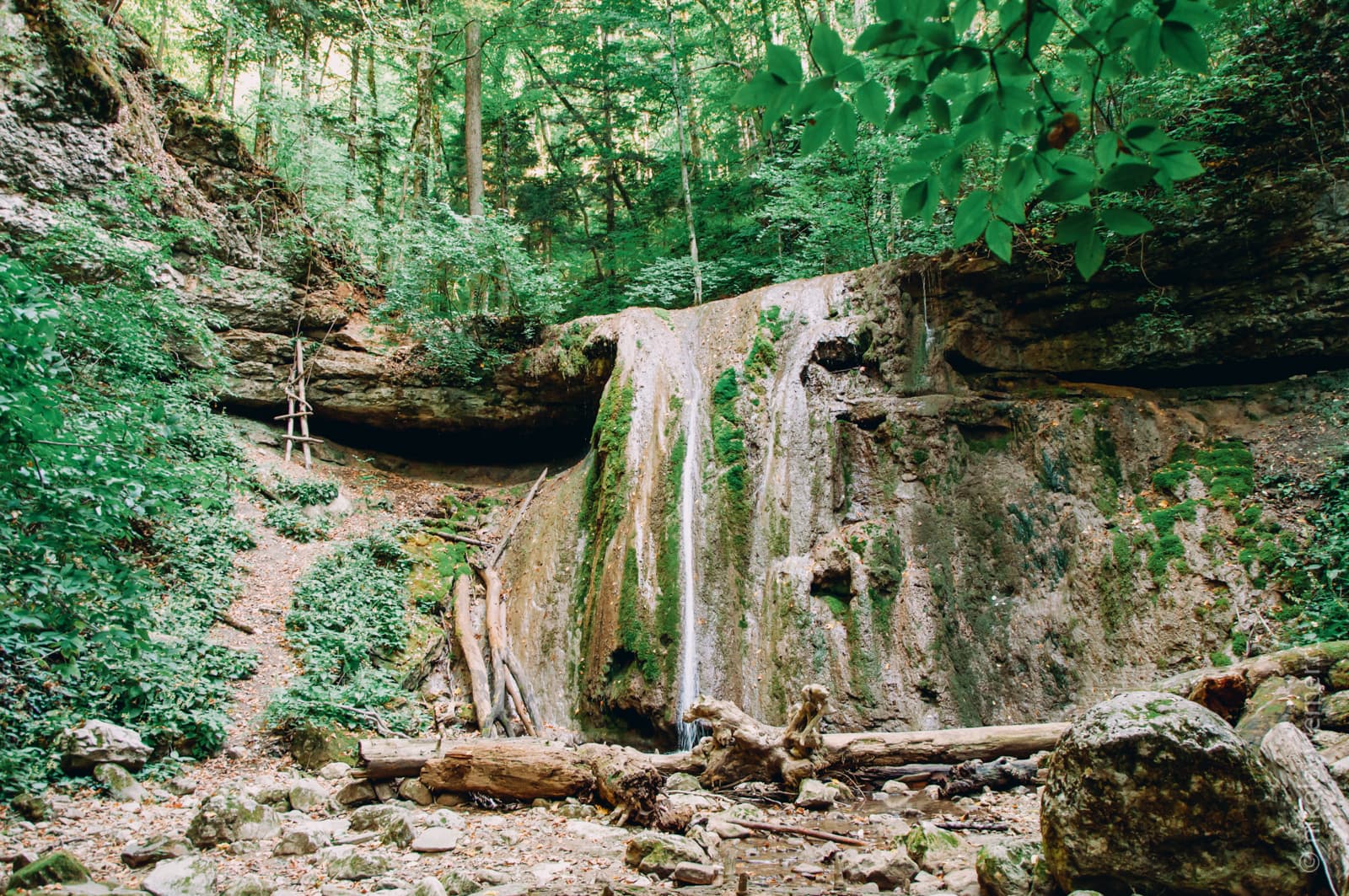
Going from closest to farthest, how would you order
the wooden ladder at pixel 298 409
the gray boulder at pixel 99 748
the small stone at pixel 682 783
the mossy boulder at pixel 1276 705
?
the mossy boulder at pixel 1276 705 < the gray boulder at pixel 99 748 < the small stone at pixel 682 783 < the wooden ladder at pixel 298 409

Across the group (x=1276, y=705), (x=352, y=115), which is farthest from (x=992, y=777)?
(x=352, y=115)

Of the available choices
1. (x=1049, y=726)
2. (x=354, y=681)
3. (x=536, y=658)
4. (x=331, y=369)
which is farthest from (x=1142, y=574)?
(x=331, y=369)

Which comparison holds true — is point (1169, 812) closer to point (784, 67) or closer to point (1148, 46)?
point (1148, 46)

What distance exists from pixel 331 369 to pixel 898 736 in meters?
10.7

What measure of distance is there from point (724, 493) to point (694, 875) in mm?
5255

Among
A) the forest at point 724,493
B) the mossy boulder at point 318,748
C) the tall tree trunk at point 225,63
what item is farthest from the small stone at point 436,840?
the tall tree trunk at point 225,63

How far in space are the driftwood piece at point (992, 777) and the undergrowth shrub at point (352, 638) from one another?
16.4 feet

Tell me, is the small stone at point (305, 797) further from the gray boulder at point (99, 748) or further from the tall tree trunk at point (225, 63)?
the tall tree trunk at point (225, 63)

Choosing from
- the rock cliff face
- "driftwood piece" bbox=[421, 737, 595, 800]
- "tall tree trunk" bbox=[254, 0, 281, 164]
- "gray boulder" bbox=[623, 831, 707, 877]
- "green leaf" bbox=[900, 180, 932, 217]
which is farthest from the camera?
"tall tree trunk" bbox=[254, 0, 281, 164]

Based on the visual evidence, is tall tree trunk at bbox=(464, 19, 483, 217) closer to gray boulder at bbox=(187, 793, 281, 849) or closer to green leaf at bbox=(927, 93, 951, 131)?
gray boulder at bbox=(187, 793, 281, 849)

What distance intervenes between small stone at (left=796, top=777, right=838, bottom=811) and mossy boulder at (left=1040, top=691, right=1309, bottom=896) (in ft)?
7.43

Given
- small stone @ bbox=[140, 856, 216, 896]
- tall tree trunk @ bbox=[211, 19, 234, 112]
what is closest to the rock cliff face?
tall tree trunk @ bbox=[211, 19, 234, 112]

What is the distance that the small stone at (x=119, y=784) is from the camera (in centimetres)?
459

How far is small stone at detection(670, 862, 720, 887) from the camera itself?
11.6 ft
